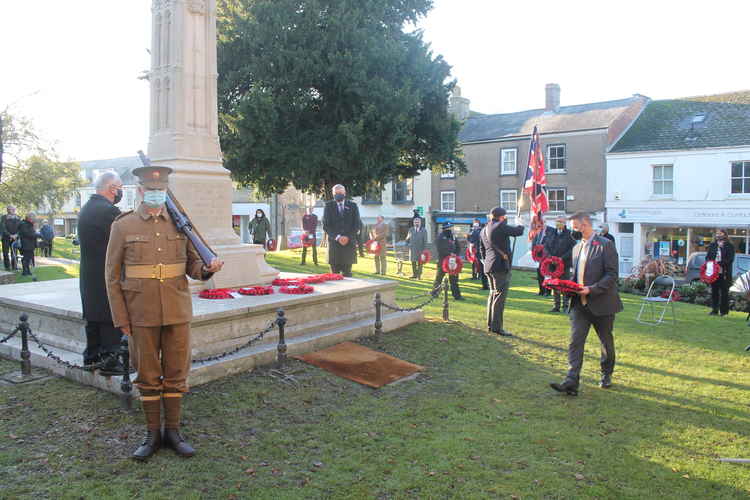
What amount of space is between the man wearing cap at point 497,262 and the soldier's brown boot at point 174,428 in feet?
20.5

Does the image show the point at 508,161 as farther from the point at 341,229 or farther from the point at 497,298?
the point at 497,298

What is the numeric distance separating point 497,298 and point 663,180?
24.8 m

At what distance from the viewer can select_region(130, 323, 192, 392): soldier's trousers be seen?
187 inches

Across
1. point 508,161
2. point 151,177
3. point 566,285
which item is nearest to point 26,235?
point 151,177

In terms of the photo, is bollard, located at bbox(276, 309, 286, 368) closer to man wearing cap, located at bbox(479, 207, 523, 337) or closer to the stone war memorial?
the stone war memorial

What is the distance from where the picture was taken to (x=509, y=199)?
3700 centimetres

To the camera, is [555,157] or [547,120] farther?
[547,120]

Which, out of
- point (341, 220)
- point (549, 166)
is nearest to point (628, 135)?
point (549, 166)

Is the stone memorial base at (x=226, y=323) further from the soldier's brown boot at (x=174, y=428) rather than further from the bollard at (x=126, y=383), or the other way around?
the soldier's brown boot at (x=174, y=428)

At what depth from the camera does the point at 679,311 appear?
1411 centimetres

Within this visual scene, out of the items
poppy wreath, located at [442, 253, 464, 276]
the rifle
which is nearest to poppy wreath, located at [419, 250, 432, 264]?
poppy wreath, located at [442, 253, 464, 276]

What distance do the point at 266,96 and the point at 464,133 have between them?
21.6 metres

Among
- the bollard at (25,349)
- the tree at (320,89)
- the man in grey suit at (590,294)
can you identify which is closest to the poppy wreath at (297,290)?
the bollard at (25,349)

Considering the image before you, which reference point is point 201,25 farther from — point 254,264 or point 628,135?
point 628,135
